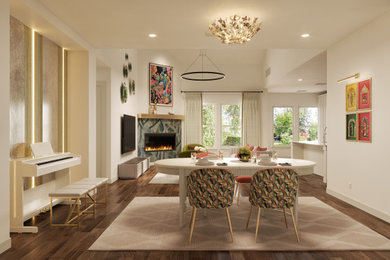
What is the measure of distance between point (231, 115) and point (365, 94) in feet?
20.8

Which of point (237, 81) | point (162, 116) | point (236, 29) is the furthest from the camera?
point (237, 81)

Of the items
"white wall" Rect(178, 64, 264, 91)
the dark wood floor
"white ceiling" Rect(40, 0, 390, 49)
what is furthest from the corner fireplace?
the dark wood floor

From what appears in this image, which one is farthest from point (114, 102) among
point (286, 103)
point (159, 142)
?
point (286, 103)

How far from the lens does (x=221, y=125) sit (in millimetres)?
10266

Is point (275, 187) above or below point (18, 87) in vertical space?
below

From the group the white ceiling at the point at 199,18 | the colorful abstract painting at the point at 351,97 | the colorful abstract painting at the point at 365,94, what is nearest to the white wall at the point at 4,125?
the white ceiling at the point at 199,18

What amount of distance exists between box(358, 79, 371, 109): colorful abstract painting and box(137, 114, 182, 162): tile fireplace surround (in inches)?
231

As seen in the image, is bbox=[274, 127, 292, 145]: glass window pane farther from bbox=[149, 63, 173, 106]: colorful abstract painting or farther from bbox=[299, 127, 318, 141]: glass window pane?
bbox=[149, 63, 173, 106]: colorful abstract painting

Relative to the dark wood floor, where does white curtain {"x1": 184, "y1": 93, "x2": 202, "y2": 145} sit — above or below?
above

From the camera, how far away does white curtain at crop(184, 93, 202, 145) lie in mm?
9914

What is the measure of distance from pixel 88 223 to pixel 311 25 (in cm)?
402

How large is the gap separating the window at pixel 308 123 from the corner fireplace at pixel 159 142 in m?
5.02

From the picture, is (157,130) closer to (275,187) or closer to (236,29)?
(236,29)

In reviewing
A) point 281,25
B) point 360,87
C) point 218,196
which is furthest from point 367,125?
point 218,196
